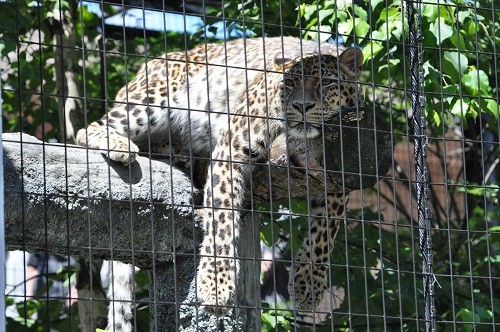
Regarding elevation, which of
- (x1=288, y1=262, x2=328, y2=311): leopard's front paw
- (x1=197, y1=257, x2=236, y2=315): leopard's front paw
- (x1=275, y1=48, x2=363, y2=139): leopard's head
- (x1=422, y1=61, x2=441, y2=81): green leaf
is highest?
(x1=422, y1=61, x2=441, y2=81): green leaf

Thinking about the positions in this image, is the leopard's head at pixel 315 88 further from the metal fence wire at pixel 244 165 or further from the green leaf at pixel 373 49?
the green leaf at pixel 373 49

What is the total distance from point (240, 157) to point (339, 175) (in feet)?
2.38

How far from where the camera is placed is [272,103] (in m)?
7.07

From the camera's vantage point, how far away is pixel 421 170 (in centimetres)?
602

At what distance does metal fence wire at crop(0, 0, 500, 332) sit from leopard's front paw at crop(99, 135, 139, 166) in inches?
0.8

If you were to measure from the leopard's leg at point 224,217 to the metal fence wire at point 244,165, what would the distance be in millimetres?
11

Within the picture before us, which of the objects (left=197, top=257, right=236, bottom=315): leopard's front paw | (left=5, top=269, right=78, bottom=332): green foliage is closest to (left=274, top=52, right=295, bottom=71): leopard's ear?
(left=197, top=257, right=236, bottom=315): leopard's front paw

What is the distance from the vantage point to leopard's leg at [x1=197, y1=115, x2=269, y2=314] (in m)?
6.14

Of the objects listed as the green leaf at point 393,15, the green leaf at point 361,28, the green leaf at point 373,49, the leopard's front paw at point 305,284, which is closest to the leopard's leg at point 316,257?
the leopard's front paw at point 305,284

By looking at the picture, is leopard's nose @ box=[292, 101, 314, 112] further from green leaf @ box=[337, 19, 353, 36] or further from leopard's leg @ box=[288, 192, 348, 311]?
green leaf @ box=[337, 19, 353, 36]

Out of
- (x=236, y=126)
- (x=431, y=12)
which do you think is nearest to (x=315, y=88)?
(x=236, y=126)

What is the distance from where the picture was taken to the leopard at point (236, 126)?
636 centimetres

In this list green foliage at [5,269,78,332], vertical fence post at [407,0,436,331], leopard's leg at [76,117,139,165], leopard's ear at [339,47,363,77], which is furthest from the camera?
green foliage at [5,269,78,332]

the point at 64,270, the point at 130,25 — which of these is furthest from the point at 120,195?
the point at 130,25
